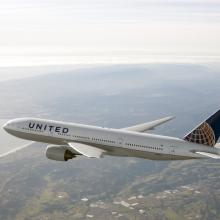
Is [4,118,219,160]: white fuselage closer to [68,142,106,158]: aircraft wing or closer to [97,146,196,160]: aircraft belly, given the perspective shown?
[97,146,196,160]: aircraft belly

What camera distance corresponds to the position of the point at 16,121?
95250 millimetres

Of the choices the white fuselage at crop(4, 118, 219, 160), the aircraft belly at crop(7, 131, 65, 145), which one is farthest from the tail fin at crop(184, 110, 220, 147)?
the aircraft belly at crop(7, 131, 65, 145)

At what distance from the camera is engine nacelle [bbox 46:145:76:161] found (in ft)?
268

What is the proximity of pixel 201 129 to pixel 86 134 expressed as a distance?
2580 centimetres

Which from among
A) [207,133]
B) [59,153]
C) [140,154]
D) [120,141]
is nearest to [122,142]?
[120,141]

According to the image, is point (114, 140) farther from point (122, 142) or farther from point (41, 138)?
point (41, 138)

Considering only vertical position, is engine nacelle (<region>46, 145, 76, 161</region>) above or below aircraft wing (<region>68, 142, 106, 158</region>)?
below

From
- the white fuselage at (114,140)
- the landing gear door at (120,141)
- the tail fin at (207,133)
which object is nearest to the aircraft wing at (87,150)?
the white fuselage at (114,140)

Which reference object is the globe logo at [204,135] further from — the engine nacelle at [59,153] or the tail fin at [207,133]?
the engine nacelle at [59,153]

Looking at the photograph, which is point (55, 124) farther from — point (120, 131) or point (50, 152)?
point (120, 131)

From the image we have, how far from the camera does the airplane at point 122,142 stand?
256 ft

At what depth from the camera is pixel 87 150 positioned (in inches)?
3147

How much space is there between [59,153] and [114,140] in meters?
12.5

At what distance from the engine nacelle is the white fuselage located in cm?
435
